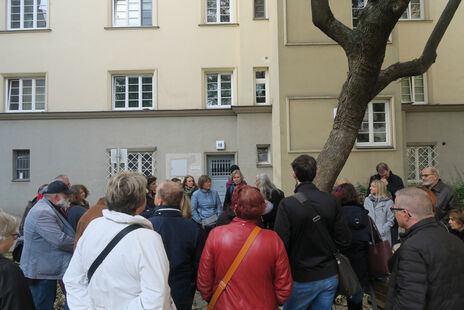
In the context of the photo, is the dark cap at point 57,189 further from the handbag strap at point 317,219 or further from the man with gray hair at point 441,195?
the man with gray hair at point 441,195

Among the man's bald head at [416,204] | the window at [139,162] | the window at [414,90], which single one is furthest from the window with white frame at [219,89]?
the man's bald head at [416,204]

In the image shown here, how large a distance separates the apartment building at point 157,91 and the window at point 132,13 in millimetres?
39

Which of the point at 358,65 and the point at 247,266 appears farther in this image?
the point at 358,65

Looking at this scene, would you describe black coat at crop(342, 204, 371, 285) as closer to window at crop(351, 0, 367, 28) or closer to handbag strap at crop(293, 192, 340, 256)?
handbag strap at crop(293, 192, 340, 256)

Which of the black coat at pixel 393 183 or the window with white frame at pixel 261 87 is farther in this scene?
the window with white frame at pixel 261 87

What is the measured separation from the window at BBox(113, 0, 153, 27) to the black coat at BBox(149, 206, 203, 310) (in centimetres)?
1354

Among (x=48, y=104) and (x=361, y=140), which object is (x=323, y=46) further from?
(x=48, y=104)

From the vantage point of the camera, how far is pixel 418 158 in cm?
1460

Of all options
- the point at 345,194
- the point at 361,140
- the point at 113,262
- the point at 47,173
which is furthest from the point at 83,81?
the point at 113,262

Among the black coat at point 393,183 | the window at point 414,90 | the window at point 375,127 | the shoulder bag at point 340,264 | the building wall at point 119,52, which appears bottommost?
the shoulder bag at point 340,264

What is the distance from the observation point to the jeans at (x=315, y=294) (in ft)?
12.0

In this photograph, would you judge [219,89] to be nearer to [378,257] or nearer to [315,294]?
[378,257]

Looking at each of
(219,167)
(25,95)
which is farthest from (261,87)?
(25,95)

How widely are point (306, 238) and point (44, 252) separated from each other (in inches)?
116
